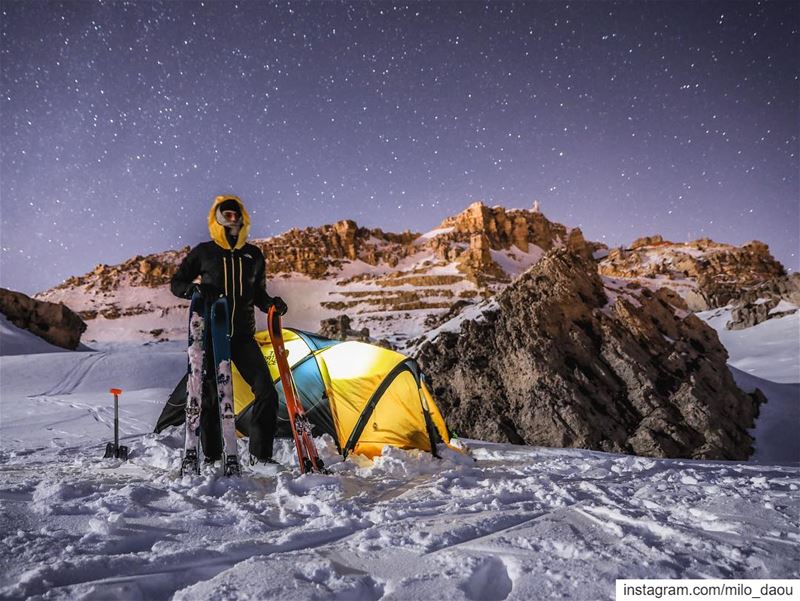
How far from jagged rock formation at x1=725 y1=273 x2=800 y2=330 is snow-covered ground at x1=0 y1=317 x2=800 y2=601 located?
29222 millimetres

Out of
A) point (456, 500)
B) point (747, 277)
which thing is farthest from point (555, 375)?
point (747, 277)

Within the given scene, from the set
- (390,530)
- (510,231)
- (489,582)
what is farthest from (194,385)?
(510,231)

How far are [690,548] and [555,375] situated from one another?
657 cm

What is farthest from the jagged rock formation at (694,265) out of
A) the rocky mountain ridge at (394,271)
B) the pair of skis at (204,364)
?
the pair of skis at (204,364)

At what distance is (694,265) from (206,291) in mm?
118430

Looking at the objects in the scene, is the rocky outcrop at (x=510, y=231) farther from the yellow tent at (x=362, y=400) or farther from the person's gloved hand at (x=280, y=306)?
the person's gloved hand at (x=280, y=306)

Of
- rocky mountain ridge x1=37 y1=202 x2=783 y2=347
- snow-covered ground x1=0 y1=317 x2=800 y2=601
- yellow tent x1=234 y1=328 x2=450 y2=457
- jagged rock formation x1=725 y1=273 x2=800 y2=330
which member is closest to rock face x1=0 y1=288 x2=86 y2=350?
snow-covered ground x1=0 y1=317 x2=800 y2=601

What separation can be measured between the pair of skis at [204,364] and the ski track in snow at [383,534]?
0.44 meters

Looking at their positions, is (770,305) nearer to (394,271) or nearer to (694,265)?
(694,265)

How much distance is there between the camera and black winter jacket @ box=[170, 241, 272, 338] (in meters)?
4.47

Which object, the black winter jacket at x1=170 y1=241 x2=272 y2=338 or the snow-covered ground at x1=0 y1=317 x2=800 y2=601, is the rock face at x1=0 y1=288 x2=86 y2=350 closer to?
the snow-covered ground at x1=0 y1=317 x2=800 y2=601

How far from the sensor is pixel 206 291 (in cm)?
430

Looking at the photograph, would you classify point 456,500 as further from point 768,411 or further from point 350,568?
point 768,411

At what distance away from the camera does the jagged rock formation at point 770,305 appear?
27.4m
